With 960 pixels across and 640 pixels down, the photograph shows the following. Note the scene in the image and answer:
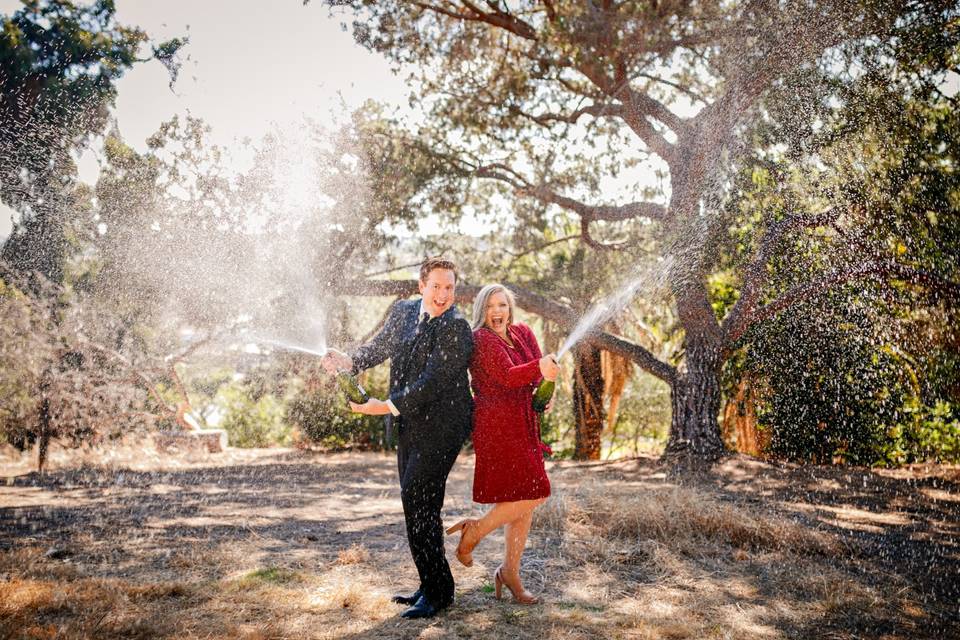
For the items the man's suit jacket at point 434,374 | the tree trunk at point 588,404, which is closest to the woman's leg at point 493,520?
the man's suit jacket at point 434,374

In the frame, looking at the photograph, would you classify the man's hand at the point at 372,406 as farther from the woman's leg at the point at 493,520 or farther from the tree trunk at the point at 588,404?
the tree trunk at the point at 588,404

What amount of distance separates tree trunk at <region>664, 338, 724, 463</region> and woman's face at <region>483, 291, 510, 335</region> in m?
5.63

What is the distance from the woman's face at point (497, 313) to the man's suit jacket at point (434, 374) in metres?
0.18

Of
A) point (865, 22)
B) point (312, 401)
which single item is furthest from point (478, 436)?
point (312, 401)

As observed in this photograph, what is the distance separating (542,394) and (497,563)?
1.44 m

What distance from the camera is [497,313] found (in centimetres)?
316

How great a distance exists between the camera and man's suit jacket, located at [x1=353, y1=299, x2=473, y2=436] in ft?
9.49

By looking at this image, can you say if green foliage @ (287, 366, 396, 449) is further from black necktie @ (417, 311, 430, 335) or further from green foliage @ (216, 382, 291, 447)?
black necktie @ (417, 311, 430, 335)

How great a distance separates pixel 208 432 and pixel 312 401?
1790 mm

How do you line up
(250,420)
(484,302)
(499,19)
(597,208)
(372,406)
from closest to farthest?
(372,406) → (484,302) → (499,19) → (597,208) → (250,420)

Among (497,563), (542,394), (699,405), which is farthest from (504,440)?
(699,405)

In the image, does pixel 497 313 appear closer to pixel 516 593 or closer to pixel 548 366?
pixel 548 366

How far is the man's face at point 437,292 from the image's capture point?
3.04m

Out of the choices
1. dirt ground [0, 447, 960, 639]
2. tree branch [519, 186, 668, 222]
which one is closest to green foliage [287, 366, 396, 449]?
dirt ground [0, 447, 960, 639]
